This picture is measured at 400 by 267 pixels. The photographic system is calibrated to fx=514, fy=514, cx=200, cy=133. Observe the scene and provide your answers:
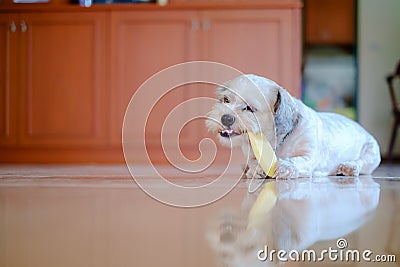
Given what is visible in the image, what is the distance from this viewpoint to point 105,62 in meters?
3.03

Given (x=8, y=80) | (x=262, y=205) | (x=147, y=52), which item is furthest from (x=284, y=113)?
(x=8, y=80)

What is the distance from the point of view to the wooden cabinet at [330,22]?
17.1ft

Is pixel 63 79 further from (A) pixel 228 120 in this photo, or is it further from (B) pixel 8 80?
(A) pixel 228 120

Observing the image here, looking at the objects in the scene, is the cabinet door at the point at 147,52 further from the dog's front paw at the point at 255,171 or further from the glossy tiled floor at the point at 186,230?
the glossy tiled floor at the point at 186,230

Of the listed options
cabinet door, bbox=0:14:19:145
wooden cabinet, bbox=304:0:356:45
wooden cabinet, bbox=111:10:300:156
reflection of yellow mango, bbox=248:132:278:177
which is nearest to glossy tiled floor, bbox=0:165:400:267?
reflection of yellow mango, bbox=248:132:278:177

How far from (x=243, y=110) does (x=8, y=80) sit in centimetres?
205

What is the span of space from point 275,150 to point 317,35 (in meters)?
4.01

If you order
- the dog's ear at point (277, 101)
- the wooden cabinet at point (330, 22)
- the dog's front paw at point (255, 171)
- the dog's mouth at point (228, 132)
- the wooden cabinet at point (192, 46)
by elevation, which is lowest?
the dog's front paw at point (255, 171)

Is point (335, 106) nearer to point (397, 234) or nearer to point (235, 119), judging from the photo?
point (235, 119)

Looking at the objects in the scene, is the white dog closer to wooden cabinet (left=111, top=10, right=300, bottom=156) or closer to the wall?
wooden cabinet (left=111, top=10, right=300, bottom=156)

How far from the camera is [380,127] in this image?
4.93 metres

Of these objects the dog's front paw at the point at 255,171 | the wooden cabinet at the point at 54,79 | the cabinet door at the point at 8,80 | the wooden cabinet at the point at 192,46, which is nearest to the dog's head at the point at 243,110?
the dog's front paw at the point at 255,171

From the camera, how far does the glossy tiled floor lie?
48 cm

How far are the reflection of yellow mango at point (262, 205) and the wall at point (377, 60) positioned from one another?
394 centimetres
